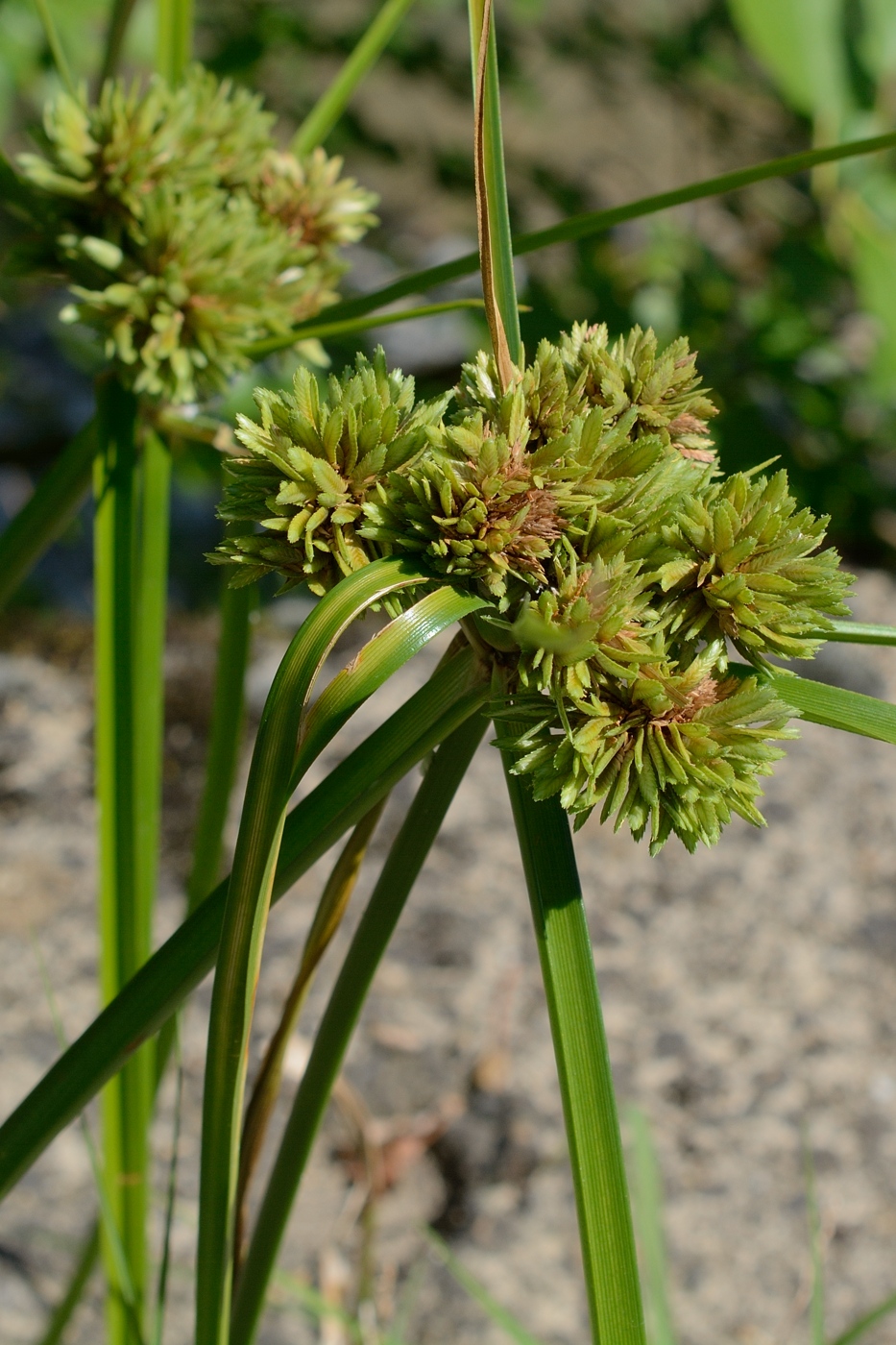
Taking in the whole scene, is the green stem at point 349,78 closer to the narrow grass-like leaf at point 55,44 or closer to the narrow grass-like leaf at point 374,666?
the narrow grass-like leaf at point 55,44

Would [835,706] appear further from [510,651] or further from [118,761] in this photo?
[118,761]

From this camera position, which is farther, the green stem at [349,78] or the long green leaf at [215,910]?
the green stem at [349,78]

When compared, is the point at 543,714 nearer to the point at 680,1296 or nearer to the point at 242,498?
the point at 242,498

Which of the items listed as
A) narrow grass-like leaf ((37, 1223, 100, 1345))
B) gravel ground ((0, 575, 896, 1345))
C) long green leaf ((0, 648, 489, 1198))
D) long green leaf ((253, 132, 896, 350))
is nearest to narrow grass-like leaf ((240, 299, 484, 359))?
long green leaf ((253, 132, 896, 350))

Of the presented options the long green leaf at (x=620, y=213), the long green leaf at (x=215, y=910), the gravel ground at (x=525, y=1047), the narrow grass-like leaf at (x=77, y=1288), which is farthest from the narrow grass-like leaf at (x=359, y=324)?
the gravel ground at (x=525, y=1047)

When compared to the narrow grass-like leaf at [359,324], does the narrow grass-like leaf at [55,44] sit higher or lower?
higher

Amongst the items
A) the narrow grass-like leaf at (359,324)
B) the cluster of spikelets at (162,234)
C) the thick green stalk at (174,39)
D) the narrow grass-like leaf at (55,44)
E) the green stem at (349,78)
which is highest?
the green stem at (349,78)

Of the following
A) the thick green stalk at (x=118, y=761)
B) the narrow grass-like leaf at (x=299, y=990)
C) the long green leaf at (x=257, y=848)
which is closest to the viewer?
the long green leaf at (x=257, y=848)
